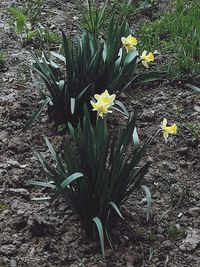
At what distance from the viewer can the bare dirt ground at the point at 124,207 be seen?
2705 mm

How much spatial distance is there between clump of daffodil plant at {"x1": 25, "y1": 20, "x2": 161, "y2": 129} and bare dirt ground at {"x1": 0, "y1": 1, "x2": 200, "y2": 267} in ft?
0.54

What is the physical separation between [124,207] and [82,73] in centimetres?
79

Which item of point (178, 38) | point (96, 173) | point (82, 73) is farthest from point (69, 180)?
point (178, 38)

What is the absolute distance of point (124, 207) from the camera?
9.61 feet

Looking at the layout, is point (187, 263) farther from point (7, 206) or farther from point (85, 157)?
point (7, 206)

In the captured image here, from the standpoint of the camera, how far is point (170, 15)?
14.5 ft

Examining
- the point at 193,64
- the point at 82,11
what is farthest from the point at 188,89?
the point at 82,11

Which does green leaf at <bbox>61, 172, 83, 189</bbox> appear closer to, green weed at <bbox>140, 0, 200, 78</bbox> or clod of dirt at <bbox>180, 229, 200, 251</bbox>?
clod of dirt at <bbox>180, 229, 200, 251</bbox>

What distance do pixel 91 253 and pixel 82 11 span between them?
7.76 feet

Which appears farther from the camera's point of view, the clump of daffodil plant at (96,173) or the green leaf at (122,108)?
the green leaf at (122,108)

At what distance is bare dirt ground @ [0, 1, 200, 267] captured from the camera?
2.71 m

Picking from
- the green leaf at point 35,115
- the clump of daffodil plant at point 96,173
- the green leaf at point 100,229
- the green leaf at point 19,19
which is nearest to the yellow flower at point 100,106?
the clump of daffodil plant at point 96,173

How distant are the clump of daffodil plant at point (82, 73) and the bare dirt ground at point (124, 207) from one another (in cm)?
17

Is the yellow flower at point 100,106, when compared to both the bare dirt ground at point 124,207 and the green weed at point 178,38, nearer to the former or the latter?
the bare dirt ground at point 124,207
